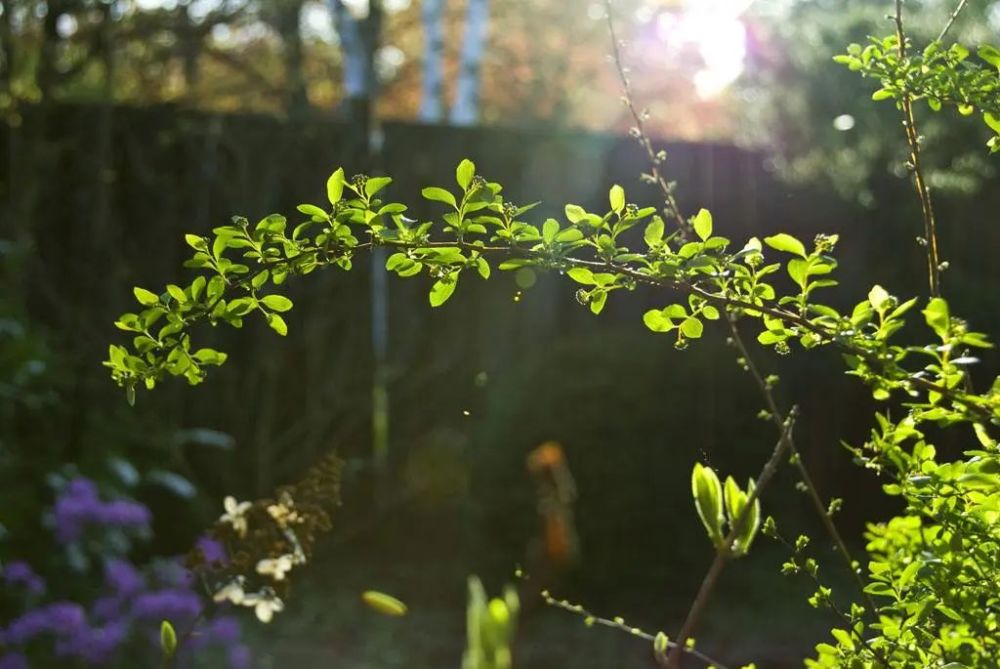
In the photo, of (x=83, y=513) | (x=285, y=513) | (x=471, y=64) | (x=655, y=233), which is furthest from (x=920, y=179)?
(x=471, y=64)

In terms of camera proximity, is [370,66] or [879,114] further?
[879,114]

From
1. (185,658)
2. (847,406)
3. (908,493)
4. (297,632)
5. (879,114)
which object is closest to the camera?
(908,493)

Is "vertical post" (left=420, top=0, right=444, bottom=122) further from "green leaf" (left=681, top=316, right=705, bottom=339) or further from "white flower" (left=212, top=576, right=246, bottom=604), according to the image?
"green leaf" (left=681, top=316, right=705, bottom=339)

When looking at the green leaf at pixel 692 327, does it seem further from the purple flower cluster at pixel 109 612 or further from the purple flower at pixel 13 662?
the purple flower at pixel 13 662

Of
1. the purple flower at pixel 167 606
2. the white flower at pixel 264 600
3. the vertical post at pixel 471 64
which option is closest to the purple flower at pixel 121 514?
the purple flower at pixel 167 606

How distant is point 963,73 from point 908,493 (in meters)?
0.58

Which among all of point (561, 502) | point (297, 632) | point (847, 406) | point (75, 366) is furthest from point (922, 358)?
point (561, 502)

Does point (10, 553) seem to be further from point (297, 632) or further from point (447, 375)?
point (447, 375)

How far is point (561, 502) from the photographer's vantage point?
1.10m

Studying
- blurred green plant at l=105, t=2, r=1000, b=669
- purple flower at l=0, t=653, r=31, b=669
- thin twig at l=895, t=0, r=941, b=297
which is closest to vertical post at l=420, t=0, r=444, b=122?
purple flower at l=0, t=653, r=31, b=669

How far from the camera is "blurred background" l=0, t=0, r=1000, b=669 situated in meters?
5.41

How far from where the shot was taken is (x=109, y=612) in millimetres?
4395

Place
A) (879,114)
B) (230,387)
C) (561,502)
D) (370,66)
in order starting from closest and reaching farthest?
1. (561,502)
2. (230,387)
3. (370,66)
4. (879,114)

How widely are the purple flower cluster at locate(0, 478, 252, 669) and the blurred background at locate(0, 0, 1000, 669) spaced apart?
0.57 feet
